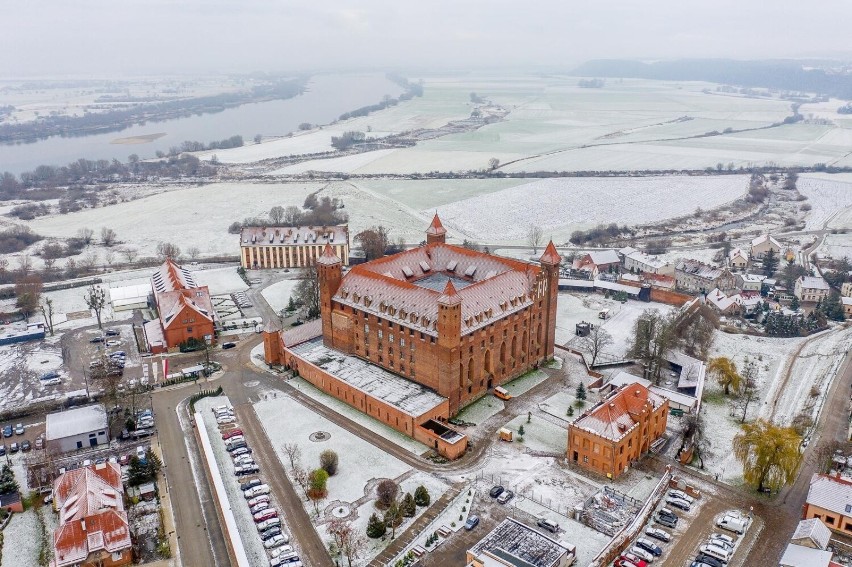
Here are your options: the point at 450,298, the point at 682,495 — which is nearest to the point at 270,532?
the point at 450,298

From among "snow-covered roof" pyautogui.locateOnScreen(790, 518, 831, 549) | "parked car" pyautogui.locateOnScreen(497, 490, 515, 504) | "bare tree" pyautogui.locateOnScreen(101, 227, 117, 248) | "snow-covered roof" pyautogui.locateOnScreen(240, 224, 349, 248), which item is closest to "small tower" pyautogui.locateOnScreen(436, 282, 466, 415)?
"parked car" pyautogui.locateOnScreen(497, 490, 515, 504)

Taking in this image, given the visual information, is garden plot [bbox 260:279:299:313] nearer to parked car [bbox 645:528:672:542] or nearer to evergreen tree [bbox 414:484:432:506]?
evergreen tree [bbox 414:484:432:506]

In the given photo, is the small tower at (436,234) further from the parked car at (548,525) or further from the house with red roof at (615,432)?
the parked car at (548,525)

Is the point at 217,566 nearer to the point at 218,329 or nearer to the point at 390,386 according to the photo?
the point at 390,386

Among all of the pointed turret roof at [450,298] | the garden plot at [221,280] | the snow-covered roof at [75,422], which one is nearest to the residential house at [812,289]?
the pointed turret roof at [450,298]

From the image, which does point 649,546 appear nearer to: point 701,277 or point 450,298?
point 450,298

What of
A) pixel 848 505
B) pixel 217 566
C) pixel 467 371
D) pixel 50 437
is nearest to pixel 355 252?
pixel 467 371
